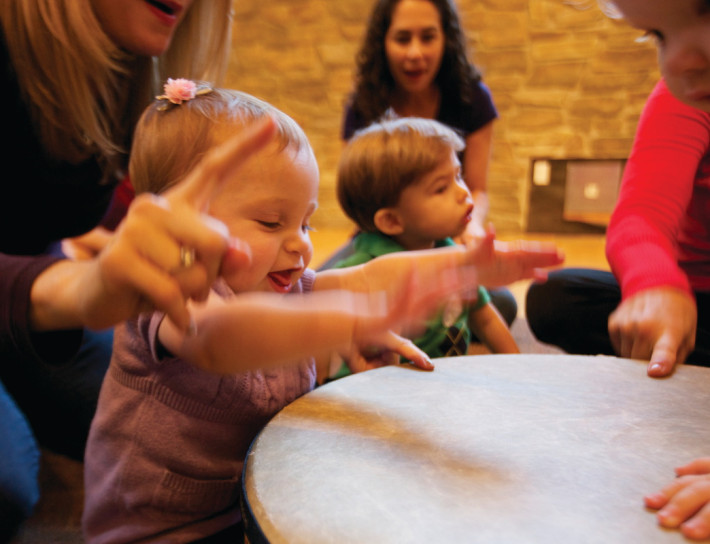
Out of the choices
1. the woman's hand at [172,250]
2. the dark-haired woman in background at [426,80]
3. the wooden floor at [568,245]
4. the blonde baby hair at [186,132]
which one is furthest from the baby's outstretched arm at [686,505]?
the wooden floor at [568,245]

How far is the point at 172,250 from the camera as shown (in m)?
0.41

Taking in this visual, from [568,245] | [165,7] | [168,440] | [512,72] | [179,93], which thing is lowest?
[568,245]

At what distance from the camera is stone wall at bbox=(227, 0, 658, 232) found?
12.2 feet

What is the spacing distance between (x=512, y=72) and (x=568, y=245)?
4.33ft

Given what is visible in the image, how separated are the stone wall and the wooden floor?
200 millimetres

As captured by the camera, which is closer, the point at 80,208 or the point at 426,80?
the point at 80,208

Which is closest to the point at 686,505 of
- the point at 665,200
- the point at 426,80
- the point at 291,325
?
the point at 291,325

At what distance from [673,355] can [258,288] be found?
1.83 feet

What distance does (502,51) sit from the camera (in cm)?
391

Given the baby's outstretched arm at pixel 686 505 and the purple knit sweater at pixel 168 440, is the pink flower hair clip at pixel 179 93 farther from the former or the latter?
the baby's outstretched arm at pixel 686 505

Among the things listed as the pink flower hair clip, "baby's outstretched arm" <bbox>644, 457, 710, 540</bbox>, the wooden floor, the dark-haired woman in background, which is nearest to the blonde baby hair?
the pink flower hair clip

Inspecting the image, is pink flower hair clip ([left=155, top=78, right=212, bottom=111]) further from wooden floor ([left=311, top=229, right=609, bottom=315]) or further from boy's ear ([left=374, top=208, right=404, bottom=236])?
wooden floor ([left=311, top=229, right=609, bottom=315])

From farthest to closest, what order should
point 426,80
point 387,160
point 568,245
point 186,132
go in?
point 568,245
point 426,80
point 387,160
point 186,132

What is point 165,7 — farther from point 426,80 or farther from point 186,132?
point 426,80
